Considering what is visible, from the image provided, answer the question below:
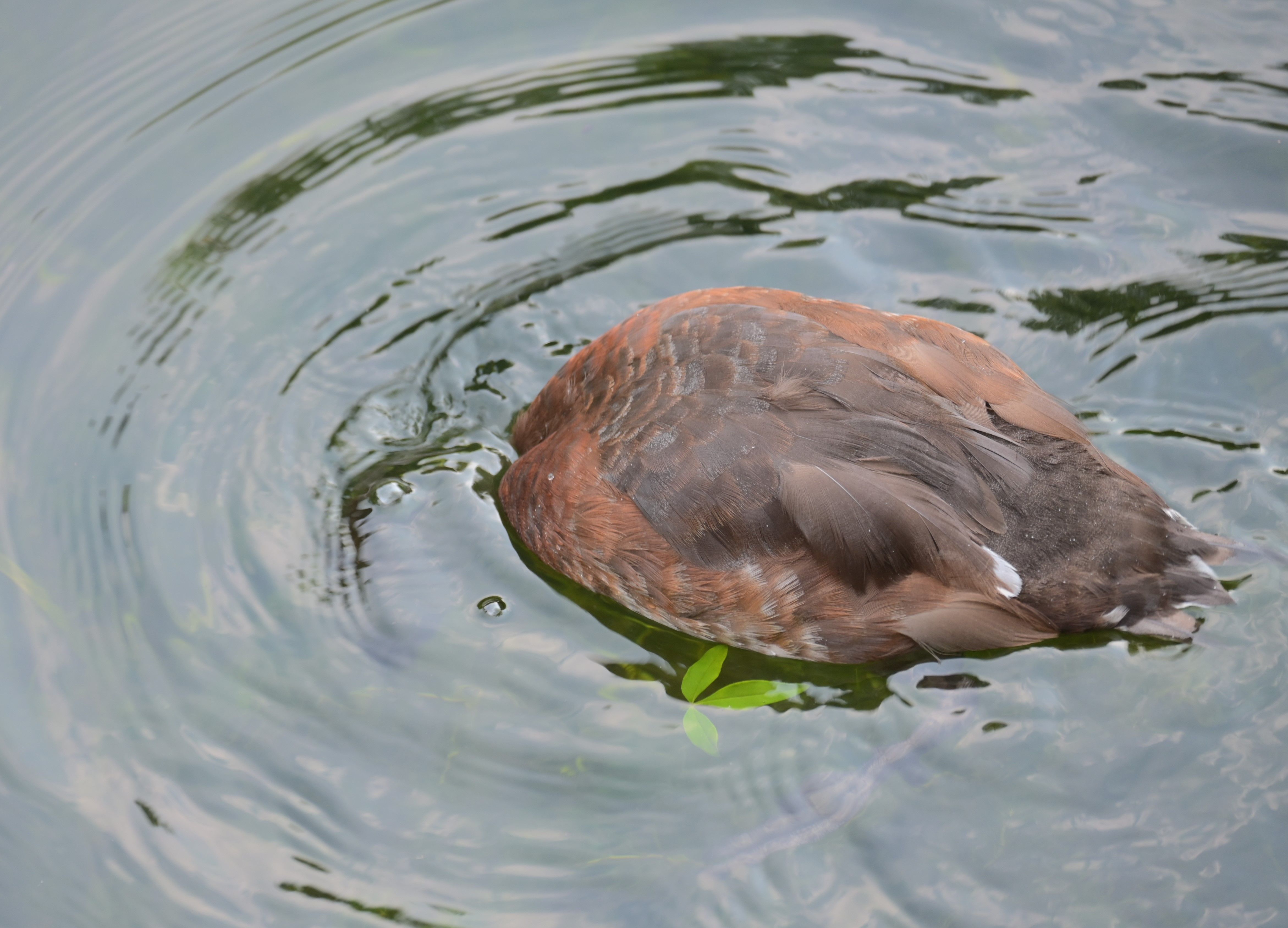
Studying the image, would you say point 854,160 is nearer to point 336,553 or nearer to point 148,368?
point 336,553

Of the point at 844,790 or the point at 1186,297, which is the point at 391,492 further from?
the point at 1186,297

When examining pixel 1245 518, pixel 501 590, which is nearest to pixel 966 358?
pixel 1245 518

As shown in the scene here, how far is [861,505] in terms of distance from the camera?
3.33 m

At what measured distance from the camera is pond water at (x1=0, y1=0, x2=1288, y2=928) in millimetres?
3434

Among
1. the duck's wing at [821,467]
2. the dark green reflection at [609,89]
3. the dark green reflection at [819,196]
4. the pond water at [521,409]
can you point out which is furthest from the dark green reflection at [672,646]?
the dark green reflection at [609,89]

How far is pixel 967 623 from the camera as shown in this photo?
3.43m

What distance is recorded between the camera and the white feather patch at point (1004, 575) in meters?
3.40

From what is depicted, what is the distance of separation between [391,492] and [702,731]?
157 cm

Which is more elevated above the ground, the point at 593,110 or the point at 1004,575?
the point at 593,110

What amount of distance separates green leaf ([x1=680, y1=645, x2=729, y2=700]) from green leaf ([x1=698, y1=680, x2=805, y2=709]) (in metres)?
0.04

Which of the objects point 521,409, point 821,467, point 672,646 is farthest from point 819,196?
point 672,646

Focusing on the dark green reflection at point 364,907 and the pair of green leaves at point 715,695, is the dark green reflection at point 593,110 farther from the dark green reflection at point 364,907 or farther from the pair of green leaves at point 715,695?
the dark green reflection at point 364,907

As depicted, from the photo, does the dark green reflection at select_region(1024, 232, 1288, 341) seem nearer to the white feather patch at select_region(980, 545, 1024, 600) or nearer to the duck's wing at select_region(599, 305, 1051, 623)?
the duck's wing at select_region(599, 305, 1051, 623)

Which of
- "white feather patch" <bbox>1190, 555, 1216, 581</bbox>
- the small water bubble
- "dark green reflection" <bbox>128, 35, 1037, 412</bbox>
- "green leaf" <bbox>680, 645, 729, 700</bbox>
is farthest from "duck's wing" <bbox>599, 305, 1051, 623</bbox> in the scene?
"dark green reflection" <bbox>128, 35, 1037, 412</bbox>
